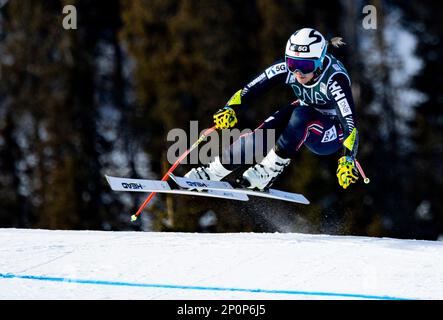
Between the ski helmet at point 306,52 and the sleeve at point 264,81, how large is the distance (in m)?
0.42

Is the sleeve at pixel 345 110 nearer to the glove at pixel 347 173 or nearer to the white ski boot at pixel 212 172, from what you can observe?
the glove at pixel 347 173

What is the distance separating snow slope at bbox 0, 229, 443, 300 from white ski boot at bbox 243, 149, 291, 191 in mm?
563

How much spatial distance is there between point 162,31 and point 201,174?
15.9 metres

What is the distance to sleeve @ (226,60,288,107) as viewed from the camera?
27.5ft

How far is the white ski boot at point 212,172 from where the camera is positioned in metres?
8.71

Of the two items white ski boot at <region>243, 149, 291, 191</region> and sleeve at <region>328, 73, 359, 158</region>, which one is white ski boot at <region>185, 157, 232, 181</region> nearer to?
white ski boot at <region>243, 149, 291, 191</region>

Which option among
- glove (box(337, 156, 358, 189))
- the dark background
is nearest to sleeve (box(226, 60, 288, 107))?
glove (box(337, 156, 358, 189))

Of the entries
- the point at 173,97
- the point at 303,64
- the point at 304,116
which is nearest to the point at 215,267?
the point at 304,116

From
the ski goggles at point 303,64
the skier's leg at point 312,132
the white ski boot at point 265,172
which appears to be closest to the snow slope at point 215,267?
the white ski boot at point 265,172

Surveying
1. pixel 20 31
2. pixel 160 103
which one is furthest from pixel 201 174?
pixel 20 31

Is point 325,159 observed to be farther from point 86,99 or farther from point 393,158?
point 86,99

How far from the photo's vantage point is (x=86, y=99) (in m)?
27.1

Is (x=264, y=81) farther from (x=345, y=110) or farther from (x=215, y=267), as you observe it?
(x=215, y=267)
